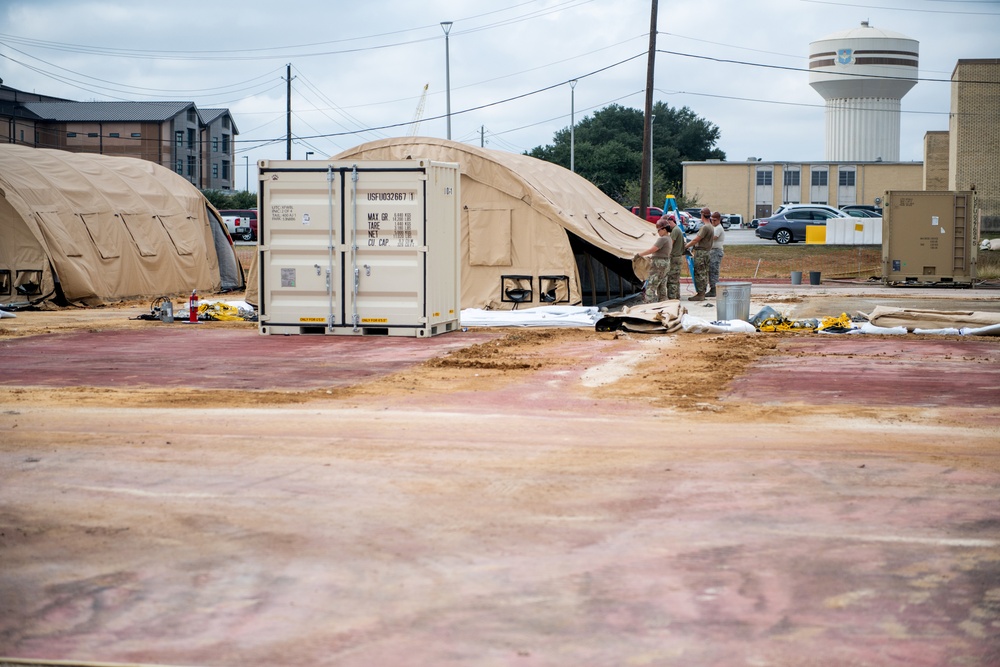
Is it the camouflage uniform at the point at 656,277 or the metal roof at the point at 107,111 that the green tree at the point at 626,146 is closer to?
the metal roof at the point at 107,111

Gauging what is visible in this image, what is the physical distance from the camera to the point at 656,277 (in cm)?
2180

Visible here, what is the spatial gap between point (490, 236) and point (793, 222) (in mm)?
33018

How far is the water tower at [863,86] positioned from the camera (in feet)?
275

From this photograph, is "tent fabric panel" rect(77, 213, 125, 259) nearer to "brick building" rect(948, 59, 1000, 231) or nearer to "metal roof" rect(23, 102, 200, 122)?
"brick building" rect(948, 59, 1000, 231)

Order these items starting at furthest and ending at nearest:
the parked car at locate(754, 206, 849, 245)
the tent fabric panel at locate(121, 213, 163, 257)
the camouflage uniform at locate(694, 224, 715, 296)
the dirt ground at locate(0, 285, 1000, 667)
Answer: the parked car at locate(754, 206, 849, 245), the tent fabric panel at locate(121, 213, 163, 257), the camouflage uniform at locate(694, 224, 715, 296), the dirt ground at locate(0, 285, 1000, 667)

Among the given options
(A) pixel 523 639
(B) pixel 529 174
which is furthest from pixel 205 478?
(B) pixel 529 174

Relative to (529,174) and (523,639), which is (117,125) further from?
(523,639)

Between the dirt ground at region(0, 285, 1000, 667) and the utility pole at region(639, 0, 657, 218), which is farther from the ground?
the utility pole at region(639, 0, 657, 218)

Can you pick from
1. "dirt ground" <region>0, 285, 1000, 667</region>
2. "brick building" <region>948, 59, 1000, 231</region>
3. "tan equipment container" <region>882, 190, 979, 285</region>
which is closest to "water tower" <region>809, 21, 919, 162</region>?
"brick building" <region>948, 59, 1000, 231</region>

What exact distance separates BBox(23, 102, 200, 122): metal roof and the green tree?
3005 cm

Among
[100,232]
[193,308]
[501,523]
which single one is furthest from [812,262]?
[501,523]

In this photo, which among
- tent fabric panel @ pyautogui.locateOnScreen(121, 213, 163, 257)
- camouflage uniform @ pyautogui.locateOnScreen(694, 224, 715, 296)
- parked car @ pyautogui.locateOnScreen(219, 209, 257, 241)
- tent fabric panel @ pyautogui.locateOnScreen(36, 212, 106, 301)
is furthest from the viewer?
parked car @ pyautogui.locateOnScreen(219, 209, 257, 241)

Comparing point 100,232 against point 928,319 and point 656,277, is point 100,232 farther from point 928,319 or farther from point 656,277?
point 928,319

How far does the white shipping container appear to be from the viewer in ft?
56.9
